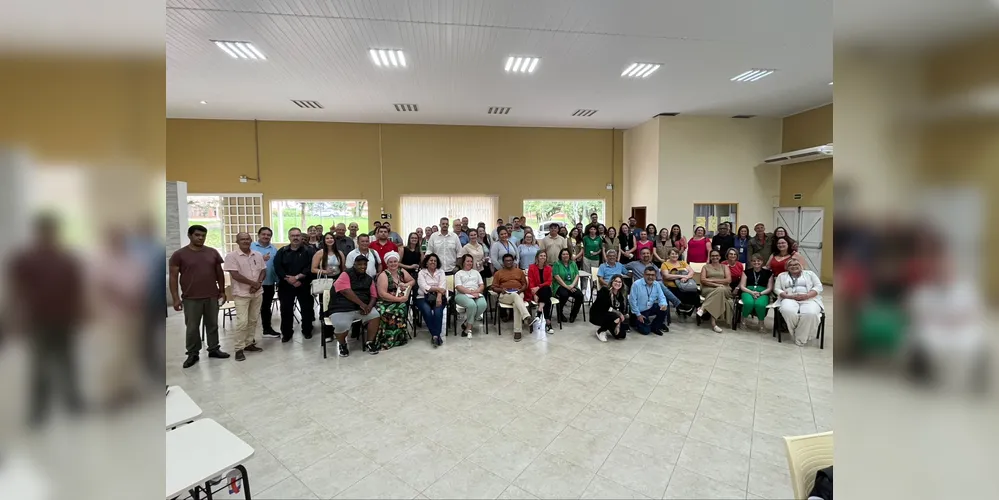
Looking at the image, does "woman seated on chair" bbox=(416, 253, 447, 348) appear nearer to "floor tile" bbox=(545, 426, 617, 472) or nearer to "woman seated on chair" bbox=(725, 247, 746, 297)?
"floor tile" bbox=(545, 426, 617, 472)

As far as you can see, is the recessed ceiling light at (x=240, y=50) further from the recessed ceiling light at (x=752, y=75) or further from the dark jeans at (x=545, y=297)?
the recessed ceiling light at (x=752, y=75)

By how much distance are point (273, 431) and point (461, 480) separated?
152 centimetres

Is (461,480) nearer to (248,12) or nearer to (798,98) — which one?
(248,12)

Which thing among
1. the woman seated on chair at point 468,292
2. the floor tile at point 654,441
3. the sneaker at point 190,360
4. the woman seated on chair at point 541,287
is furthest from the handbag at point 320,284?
the floor tile at point 654,441

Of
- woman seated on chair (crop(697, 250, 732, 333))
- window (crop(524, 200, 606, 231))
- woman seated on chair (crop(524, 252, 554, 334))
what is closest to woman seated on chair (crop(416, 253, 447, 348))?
woman seated on chair (crop(524, 252, 554, 334))

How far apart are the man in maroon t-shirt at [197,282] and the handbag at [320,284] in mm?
949

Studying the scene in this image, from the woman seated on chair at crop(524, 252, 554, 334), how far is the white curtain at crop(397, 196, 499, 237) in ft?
15.3

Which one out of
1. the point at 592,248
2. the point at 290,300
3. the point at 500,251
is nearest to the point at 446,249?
the point at 500,251

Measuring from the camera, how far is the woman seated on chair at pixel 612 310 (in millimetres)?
5059

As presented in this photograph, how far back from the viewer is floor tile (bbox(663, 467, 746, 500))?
2.23 meters

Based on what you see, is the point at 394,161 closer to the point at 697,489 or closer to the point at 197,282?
the point at 197,282
